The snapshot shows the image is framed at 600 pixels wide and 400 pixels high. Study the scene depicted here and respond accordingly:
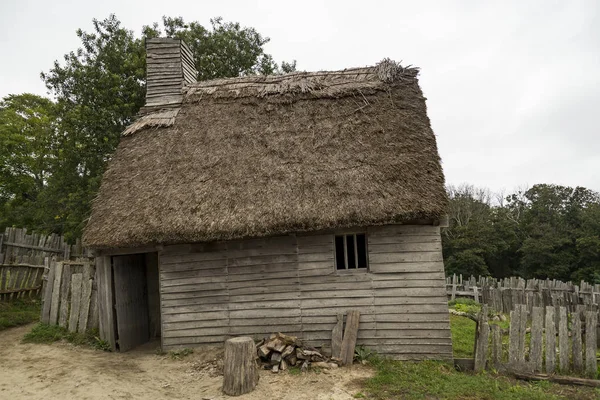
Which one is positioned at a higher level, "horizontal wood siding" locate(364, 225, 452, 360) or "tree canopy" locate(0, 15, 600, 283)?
"tree canopy" locate(0, 15, 600, 283)

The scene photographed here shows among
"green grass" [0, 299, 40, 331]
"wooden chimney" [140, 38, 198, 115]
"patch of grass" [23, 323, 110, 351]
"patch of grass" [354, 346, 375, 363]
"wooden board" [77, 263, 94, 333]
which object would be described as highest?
"wooden chimney" [140, 38, 198, 115]

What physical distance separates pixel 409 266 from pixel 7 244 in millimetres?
13109

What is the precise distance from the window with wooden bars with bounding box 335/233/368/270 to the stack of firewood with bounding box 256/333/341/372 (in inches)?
69.4

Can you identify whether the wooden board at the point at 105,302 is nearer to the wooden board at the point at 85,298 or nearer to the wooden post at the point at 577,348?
the wooden board at the point at 85,298

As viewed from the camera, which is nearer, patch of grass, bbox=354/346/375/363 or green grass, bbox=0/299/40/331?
patch of grass, bbox=354/346/375/363

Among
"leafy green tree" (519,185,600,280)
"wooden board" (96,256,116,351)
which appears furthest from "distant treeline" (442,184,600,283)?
A: "wooden board" (96,256,116,351)

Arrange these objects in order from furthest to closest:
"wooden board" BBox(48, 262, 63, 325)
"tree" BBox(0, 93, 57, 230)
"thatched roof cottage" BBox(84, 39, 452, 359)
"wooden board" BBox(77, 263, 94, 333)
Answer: "tree" BBox(0, 93, 57, 230), "wooden board" BBox(48, 262, 63, 325), "wooden board" BBox(77, 263, 94, 333), "thatched roof cottage" BBox(84, 39, 452, 359)

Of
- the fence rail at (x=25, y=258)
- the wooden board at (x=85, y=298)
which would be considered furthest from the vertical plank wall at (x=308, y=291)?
the fence rail at (x=25, y=258)

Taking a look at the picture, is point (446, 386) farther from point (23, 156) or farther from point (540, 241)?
point (540, 241)

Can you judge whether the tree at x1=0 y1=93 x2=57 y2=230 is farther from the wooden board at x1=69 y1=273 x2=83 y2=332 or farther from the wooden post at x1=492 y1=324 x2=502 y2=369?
the wooden post at x1=492 y1=324 x2=502 y2=369

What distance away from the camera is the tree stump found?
235 inches

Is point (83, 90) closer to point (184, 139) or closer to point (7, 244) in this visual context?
point (7, 244)

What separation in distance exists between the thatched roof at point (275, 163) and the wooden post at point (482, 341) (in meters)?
1.95

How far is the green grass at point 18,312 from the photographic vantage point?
10.2 meters
